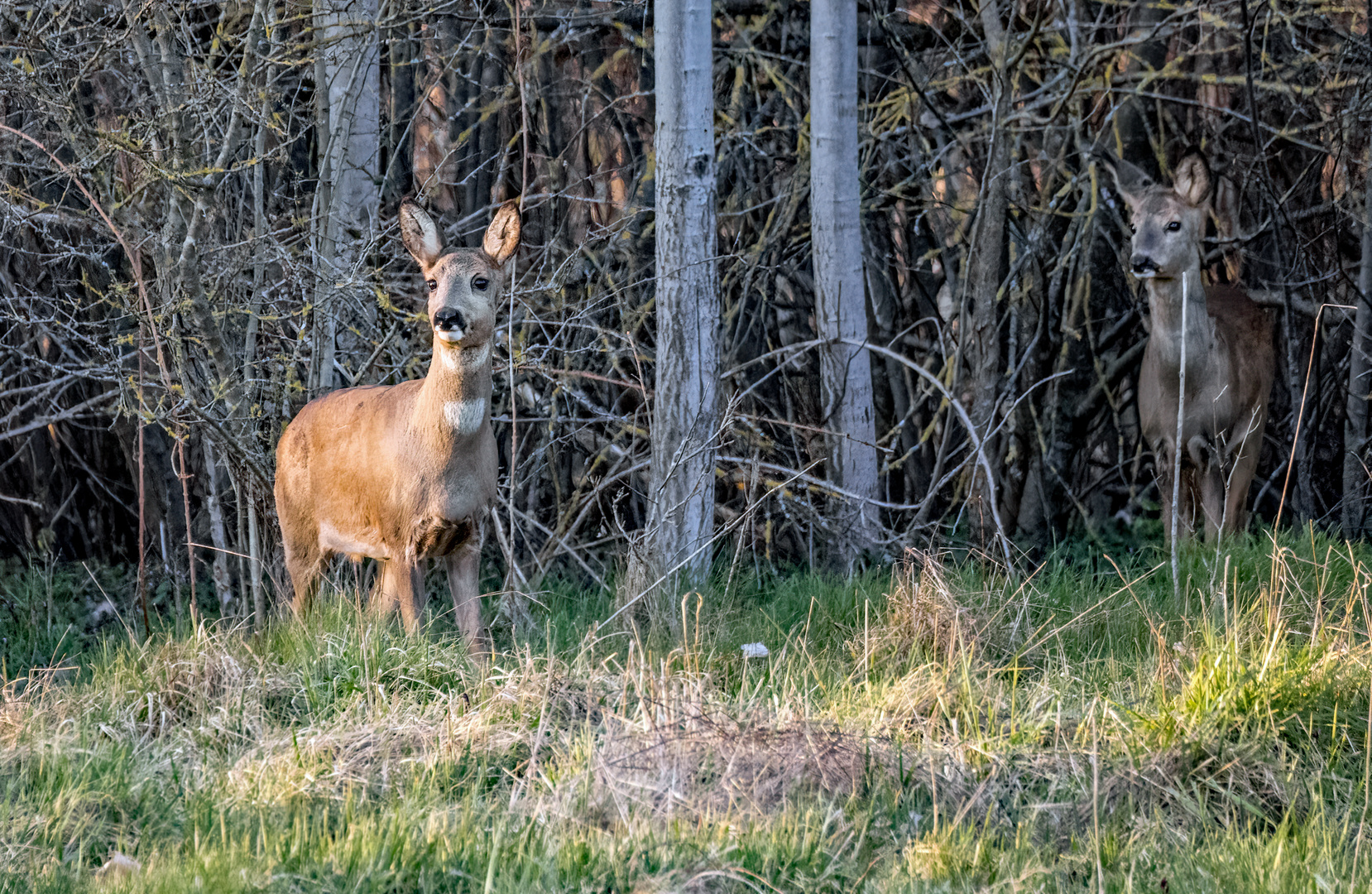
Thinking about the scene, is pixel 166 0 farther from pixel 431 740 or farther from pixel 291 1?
pixel 431 740

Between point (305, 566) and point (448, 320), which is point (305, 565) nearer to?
point (305, 566)

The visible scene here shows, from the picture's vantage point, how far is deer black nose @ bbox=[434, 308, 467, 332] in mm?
4805

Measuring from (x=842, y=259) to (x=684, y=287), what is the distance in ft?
5.49

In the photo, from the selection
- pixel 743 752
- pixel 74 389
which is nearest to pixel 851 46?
pixel 743 752

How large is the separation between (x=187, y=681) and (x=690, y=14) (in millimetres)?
3123

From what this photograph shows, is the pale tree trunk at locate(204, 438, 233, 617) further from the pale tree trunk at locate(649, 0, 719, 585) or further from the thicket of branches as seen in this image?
the pale tree trunk at locate(649, 0, 719, 585)

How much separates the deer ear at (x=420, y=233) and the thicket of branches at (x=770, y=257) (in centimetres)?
129

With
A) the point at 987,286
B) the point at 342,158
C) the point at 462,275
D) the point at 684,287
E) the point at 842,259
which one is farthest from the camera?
the point at 987,286

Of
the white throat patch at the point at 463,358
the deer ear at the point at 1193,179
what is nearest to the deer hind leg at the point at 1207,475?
the deer ear at the point at 1193,179

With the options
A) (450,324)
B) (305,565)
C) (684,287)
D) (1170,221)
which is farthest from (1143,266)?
(305,565)

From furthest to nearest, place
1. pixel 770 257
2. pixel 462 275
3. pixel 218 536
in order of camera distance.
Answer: pixel 770 257, pixel 218 536, pixel 462 275

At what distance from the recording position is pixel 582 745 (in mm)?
3670

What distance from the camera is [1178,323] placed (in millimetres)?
7402

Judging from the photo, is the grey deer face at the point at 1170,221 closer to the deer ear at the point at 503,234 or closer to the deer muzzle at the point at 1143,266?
the deer muzzle at the point at 1143,266
